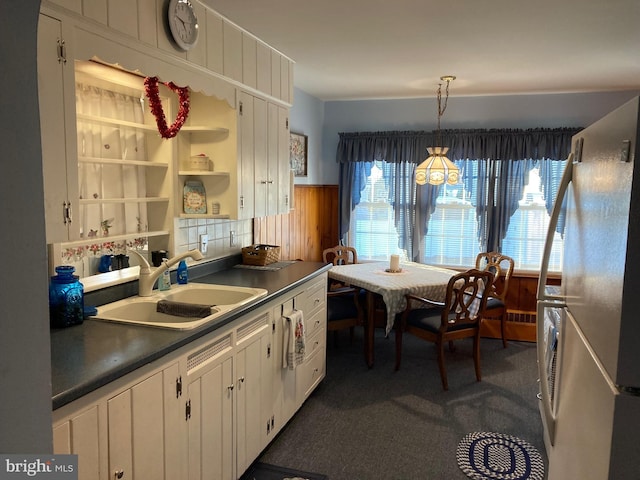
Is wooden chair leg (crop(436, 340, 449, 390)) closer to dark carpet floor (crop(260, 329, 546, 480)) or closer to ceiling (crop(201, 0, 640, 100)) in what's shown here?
dark carpet floor (crop(260, 329, 546, 480))

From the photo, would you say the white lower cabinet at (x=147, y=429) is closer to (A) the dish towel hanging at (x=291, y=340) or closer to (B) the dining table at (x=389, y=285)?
(A) the dish towel hanging at (x=291, y=340)

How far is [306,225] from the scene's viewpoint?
5.36m

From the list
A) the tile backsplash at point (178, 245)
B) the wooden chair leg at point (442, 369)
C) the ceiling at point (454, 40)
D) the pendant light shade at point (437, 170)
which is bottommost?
the wooden chair leg at point (442, 369)

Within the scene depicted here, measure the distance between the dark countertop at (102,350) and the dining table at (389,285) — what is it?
173 cm

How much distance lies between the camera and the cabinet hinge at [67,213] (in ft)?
6.03

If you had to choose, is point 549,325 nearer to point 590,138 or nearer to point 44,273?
point 590,138

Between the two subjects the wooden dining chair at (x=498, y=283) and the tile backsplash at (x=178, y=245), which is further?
the wooden dining chair at (x=498, y=283)

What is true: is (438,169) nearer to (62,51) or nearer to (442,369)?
(442,369)

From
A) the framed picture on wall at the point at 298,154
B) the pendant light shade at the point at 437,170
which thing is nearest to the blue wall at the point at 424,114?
the framed picture on wall at the point at 298,154

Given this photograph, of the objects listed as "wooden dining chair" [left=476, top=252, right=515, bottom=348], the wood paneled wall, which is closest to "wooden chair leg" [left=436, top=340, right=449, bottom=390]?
"wooden dining chair" [left=476, top=252, right=515, bottom=348]

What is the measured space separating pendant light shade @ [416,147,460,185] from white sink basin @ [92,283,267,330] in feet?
7.42

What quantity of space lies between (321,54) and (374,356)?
2.58 meters

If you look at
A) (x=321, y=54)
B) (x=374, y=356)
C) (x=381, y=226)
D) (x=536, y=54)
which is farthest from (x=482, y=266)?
(x=321, y=54)

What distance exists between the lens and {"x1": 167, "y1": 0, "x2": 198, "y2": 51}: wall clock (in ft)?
7.66
